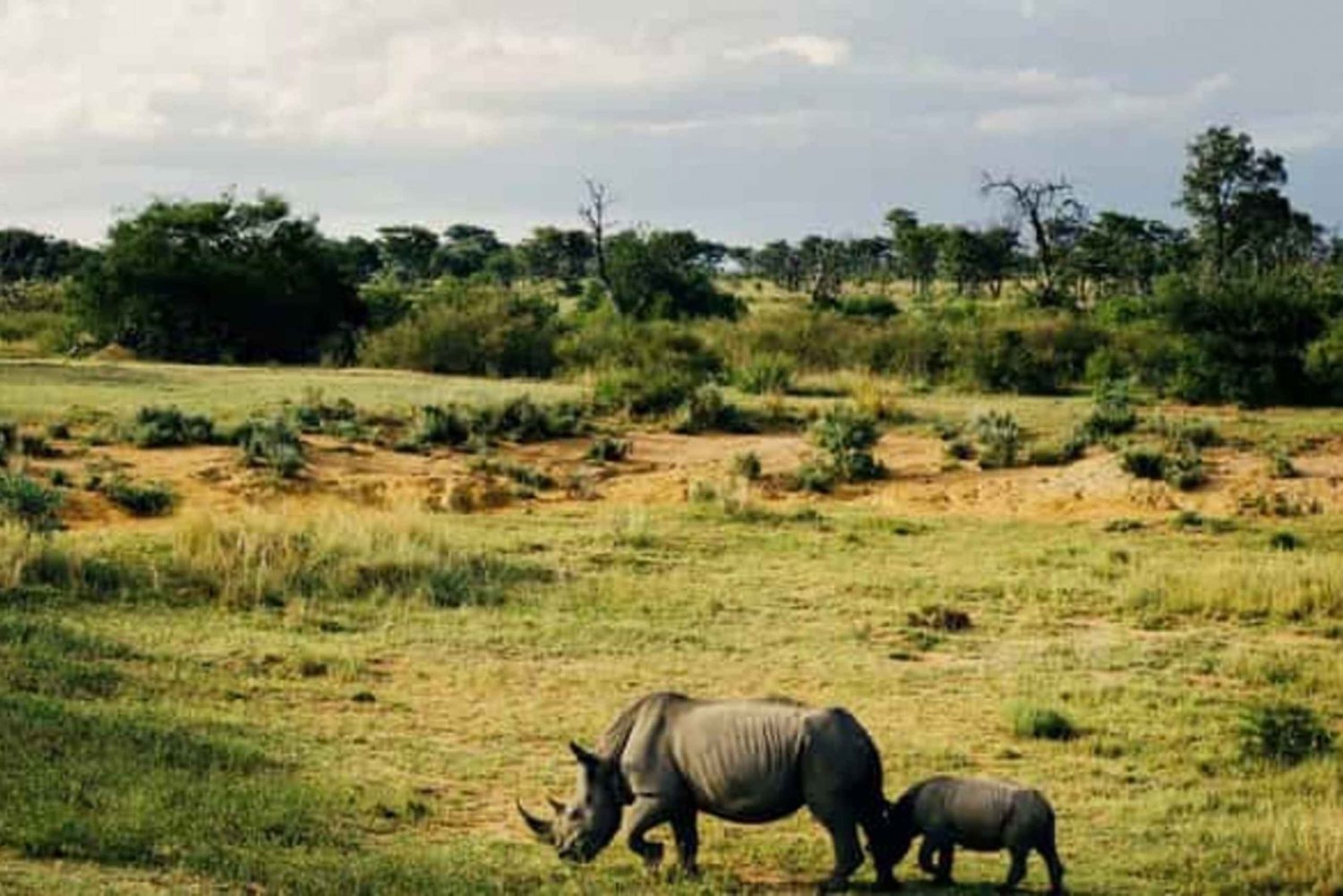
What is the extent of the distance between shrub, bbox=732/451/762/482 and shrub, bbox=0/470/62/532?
10.0 metres

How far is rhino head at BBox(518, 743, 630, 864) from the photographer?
29.5 feet

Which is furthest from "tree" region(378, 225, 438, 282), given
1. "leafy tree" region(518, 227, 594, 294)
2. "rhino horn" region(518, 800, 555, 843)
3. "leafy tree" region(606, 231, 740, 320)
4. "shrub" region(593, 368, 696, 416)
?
"rhino horn" region(518, 800, 555, 843)

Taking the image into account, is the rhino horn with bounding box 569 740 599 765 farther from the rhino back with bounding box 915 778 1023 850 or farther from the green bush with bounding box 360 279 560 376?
the green bush with bounding box 360 279 560 376

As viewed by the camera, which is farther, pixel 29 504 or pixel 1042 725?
pixel 29 504

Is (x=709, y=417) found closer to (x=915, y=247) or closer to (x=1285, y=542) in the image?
(x=1285, y=542)

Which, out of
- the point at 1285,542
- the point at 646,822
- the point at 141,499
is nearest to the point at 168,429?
the point at 141,499

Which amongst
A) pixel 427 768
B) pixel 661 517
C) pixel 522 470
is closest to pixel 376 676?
pixel 427 768

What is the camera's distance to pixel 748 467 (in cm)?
2636

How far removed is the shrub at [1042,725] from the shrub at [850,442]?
522 inches

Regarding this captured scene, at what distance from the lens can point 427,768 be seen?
11.5 meters

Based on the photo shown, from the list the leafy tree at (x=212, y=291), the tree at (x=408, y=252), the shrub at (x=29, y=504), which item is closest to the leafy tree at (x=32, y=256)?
the tree at (x=408, y=252)

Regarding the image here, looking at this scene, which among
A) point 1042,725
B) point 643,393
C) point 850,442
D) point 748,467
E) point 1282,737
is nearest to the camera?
point 1282,737

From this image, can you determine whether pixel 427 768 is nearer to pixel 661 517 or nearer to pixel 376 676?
pixel 376 676

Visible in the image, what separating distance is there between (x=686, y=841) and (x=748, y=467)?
56.9 ft
